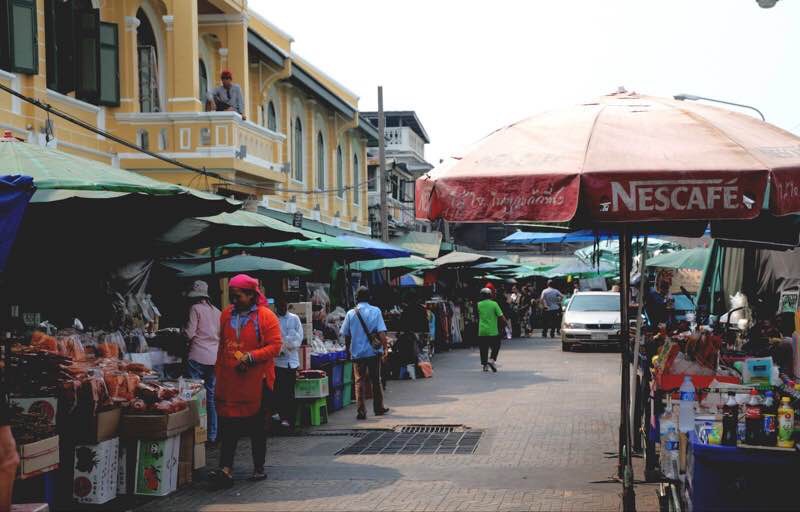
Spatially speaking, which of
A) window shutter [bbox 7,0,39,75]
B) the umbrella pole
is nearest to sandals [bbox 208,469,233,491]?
the umbrella pole

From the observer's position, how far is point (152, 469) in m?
9.08

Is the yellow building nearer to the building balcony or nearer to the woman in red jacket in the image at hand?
the building balcony

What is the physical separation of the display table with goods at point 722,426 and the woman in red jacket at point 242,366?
352cm

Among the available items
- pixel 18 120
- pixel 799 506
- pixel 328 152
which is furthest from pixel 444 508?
pixel 328 152

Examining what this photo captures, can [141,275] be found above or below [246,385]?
above

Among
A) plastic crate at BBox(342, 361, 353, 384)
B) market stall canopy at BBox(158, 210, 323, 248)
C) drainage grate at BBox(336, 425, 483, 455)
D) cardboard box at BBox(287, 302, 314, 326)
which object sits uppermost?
market stall canopy at BBox(158, 210, 323, 248)

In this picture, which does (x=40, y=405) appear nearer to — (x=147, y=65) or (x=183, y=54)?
(x=183, y=54)

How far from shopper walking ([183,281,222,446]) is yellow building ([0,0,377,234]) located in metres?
4.10

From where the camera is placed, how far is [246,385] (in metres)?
9.45

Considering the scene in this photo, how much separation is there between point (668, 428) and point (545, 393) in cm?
966

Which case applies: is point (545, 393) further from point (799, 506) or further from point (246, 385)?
point (799, 506)

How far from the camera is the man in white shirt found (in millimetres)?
12836

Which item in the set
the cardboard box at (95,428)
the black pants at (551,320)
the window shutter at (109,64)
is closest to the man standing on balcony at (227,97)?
the window shutter at (109,64)

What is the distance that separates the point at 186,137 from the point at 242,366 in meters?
11.0
